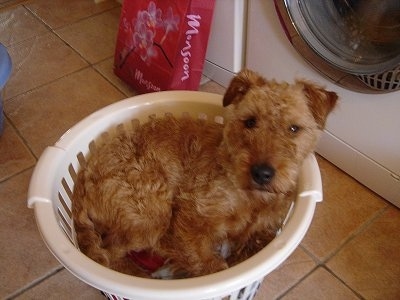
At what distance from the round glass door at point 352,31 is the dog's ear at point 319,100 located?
0.27 meters

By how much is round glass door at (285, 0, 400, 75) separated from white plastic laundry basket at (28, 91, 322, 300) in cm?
42

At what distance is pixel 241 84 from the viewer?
128 cm

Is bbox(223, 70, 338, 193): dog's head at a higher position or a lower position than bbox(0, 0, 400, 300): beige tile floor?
higher

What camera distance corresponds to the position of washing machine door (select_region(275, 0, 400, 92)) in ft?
4.41

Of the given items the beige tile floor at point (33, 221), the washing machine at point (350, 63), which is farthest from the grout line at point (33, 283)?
the washing machine at point (350, 63)

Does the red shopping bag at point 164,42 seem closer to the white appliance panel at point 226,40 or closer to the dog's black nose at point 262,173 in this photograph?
the white appliance panel at point 226,40

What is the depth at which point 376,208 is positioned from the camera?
173cm

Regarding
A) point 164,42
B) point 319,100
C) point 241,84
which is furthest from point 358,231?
point 164,42

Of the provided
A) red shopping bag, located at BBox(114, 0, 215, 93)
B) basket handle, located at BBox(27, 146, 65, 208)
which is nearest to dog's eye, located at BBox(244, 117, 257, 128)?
basket handle, located at BBox(27, 146, 65, 208)

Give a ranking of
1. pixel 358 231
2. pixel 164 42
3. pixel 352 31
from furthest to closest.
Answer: pixel 164 42 < pixel 358 231 < pixel 352 31

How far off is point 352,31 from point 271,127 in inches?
22.2

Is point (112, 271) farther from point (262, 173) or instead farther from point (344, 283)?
point (344, 283)

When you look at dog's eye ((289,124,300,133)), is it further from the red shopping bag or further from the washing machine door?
the red shopping bag

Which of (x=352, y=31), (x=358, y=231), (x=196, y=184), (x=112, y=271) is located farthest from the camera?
(x=358, y=231)
